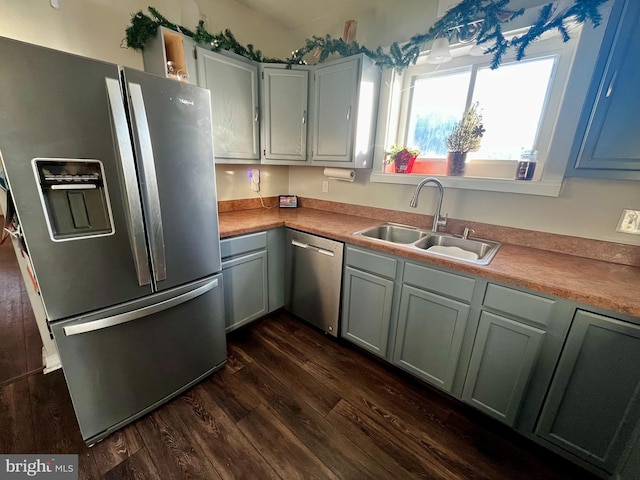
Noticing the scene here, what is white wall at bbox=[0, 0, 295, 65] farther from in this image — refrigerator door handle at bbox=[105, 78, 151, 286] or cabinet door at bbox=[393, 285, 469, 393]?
cabinet door at bbox=[393, 285, 469, 393]

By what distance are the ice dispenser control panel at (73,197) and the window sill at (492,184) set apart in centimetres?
178

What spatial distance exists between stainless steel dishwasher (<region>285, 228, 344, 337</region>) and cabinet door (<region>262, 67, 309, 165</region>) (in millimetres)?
685

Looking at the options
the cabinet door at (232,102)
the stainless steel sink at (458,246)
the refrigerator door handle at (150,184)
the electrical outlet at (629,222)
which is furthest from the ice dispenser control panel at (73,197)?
the electrical outlet at (629,222)

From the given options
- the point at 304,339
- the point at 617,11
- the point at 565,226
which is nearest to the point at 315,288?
the point at 304,339

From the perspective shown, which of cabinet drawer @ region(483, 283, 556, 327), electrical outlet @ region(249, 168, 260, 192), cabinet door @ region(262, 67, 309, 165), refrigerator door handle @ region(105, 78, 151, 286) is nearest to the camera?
refrigerator door handle @ region(105, 78, 151, 286)

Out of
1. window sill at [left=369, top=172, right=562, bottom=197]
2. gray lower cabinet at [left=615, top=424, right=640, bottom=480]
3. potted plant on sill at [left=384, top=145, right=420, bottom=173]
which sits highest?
potted plant on sill at [left=384, top=145, right=420, bottom=173]

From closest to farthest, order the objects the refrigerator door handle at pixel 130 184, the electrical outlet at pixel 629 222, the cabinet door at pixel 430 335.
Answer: the refrigerator door handle at pixel 130 184, the electrical outlet at pixel 629 222, the cabinet door at pixel 430 335

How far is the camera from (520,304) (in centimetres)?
118

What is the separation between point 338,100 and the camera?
1.97m

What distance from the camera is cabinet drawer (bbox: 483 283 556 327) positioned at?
1.13 m

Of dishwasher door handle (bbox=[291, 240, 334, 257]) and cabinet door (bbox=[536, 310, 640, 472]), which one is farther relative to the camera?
dishwasher door handle (bbox=[291, 240, 334, 257])

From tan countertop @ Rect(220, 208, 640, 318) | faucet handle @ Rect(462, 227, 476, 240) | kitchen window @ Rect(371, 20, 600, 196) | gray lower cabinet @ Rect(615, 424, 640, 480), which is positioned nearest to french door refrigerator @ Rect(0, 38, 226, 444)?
tan countertop @ Rect(220, 208, 640, 318)

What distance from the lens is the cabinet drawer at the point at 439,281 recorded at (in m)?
1.32

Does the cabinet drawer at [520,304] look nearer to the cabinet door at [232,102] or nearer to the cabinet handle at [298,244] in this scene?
the cabinet handle at [298,244]
